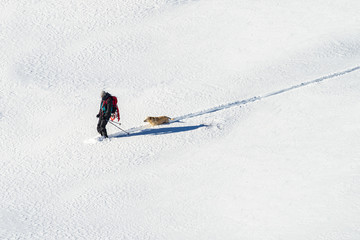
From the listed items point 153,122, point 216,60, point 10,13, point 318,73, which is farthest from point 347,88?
point 10,13

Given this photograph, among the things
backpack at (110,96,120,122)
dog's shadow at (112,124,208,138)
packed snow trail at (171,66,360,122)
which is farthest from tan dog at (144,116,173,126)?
backpack at (110,96,120,122)

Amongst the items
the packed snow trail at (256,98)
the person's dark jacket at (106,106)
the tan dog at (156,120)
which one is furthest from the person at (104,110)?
the packed snow trail at (256,98)

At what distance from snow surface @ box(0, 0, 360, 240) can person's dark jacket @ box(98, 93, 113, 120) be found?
0.74 metres

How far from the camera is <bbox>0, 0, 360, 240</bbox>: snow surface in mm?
12039

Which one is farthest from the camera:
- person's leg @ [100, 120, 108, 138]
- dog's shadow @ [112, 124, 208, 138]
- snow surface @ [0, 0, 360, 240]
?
dog's shadow @ [112, 124, 208, 138]

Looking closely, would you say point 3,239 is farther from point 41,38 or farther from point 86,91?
point 41,38

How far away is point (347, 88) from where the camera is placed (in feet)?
53.5

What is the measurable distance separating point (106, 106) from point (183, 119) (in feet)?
7.37

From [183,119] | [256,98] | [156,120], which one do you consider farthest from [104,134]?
[256,98]

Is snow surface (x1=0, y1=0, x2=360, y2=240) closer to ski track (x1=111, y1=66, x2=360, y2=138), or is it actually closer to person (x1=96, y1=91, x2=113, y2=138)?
ski track (x1=111, y1=66, x2=360, y2=138)

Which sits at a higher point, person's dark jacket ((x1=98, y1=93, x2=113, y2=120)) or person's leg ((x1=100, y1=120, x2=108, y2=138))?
person's dark jacket ((x1=98, y1=93, x2=113, y2=120))

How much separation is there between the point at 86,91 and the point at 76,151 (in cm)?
334

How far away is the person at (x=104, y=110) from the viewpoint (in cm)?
1422

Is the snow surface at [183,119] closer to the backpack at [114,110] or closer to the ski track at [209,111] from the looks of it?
the ski track at [209,111]
